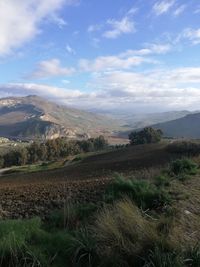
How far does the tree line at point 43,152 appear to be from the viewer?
92438 millimetres

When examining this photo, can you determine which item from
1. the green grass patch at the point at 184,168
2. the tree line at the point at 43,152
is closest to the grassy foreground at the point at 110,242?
the green grass patch at the point at 184,168

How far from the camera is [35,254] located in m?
6.13

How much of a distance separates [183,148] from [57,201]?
26.6 metres

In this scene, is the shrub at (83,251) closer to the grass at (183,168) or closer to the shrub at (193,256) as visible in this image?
the shrub at (193,256)

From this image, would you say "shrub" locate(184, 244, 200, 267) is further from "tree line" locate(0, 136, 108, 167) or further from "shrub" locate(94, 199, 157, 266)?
"tree line" locate(0, 136, 108, 167)

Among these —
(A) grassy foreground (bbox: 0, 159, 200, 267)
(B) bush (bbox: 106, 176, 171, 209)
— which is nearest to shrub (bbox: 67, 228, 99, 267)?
(A) grassy foreground (bbox: 0, 159, 200, 267)

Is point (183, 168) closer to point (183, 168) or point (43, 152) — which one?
point (183, 168)

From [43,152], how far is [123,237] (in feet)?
293

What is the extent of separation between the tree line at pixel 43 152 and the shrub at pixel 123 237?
8411 centimetres

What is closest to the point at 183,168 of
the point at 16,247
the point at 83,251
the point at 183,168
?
the point at 183,168

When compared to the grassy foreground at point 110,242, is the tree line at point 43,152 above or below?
below

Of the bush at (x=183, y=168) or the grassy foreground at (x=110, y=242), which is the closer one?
the grassy foreground at (x=110, y=242)

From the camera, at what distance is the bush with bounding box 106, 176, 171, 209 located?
9.57 m

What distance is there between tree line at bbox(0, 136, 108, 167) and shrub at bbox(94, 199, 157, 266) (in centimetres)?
8411
